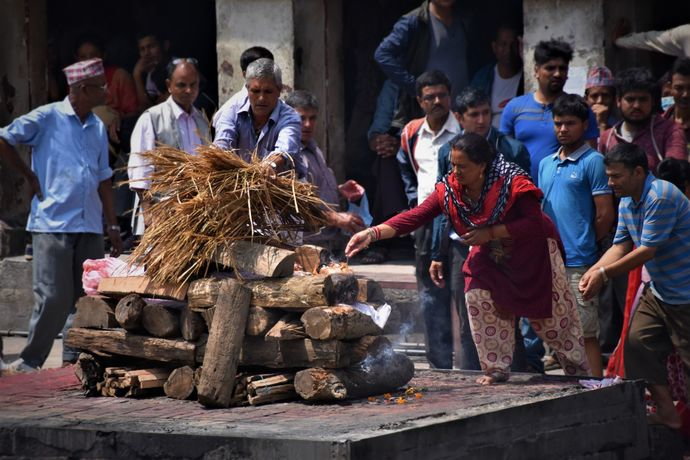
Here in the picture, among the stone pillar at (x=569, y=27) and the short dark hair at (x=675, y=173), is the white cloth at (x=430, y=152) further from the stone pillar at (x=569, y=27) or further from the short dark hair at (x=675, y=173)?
the short dark hair at (x=675, y=173)

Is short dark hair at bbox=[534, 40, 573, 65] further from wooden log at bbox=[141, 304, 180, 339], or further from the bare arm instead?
wooden log at bbox=[141, 304, 180, 339]

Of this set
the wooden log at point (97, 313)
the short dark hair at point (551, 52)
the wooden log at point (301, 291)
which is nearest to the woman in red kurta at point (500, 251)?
the wooden log at point (301, 291)

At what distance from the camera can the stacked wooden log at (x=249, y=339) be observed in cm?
710

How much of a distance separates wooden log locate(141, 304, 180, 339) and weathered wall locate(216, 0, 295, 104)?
4.20m

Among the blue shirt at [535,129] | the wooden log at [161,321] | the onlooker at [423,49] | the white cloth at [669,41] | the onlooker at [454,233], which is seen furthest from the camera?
the onlooker at [423,49]

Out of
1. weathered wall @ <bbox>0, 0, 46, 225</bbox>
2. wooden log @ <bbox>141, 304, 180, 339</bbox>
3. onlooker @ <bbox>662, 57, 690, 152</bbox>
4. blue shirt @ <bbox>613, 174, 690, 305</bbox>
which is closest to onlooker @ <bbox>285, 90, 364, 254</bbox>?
wooden log @ <bbox>141, 304, 180, 339</bbox>

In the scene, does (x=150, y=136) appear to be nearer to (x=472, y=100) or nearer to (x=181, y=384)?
(x=472, y=100)

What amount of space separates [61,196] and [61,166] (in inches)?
8.7

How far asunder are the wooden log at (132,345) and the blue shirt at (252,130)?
1.33 meters

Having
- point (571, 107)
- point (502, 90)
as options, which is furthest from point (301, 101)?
point (502, 90)

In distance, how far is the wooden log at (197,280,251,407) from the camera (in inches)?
280

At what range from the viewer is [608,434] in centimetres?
760

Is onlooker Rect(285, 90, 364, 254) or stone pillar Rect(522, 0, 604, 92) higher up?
stone pillar Rect(522, 0, 604, 92)

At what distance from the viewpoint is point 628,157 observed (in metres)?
7.93
